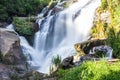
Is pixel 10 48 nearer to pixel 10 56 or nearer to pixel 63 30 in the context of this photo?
pixel 10 56

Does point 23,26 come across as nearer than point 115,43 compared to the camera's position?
No

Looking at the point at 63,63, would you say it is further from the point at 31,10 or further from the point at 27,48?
the point at 31,10

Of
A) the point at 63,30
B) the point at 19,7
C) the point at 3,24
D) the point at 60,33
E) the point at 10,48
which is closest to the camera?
the point at 10,48

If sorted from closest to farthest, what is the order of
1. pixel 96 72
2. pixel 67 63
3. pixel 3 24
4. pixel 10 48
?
1. pixel 96 72
2. pixel 67 63
3. pixel 10 48
4. pixel 3 24

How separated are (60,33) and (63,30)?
0.43m

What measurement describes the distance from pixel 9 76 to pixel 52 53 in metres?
6.64

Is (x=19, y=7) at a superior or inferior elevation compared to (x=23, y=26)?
superior

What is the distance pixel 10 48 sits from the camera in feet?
73.4

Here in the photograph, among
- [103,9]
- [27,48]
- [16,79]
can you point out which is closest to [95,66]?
[16,79]

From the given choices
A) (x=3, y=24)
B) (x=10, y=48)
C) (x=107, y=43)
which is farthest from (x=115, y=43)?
(x=3, y=24)

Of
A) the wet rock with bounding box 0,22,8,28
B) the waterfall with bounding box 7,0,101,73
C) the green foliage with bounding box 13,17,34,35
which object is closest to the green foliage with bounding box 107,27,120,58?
the waterfall with bounding box 7,0,101,73

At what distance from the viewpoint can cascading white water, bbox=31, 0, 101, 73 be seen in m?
25.1

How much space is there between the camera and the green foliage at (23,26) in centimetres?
2813

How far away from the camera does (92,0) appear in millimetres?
28016
